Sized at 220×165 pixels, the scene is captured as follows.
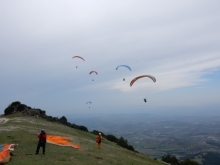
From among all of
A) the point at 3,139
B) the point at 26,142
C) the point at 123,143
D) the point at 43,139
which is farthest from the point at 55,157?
the point at 123,143

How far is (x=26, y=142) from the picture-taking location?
101 ft

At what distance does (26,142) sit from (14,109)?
42858mm

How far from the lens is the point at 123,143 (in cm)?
6228

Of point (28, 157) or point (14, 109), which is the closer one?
point (28, 157)

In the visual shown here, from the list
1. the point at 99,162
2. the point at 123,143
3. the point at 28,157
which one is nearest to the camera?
the point at 28,157

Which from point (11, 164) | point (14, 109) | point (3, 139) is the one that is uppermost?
point (14, 109)

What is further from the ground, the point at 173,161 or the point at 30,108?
the point at 30,108

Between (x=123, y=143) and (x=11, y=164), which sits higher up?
(x=123, y=143)

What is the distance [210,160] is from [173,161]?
313ft

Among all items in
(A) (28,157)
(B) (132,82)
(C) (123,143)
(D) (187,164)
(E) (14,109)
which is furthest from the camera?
(E) (14,109)

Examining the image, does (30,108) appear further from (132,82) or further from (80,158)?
(80,158)

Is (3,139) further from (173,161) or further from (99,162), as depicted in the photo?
(173,161)

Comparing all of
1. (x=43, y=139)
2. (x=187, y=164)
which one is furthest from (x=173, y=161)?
(x=43, y=139)

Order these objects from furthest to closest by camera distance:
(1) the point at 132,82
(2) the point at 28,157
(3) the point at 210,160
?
(3) the point at 210,160
(1) the point at 132,82
(2) the point at 28,157
